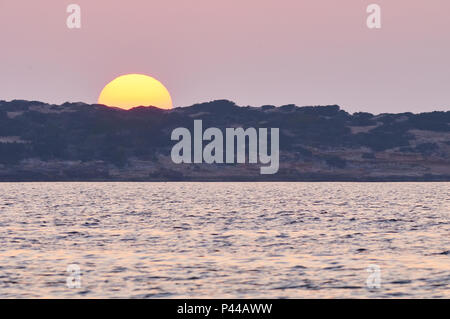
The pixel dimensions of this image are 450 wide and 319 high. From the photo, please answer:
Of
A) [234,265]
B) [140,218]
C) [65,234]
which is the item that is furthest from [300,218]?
[234,265]

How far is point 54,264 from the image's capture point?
48094 mm

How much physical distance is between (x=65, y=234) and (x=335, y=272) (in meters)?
31.0

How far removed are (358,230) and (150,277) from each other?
36.9 m

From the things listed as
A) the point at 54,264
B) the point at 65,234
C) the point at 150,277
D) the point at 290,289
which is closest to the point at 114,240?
the point at 65,234

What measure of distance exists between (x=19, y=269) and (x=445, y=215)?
2605 inches

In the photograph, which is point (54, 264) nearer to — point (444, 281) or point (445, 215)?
point (444, 281)

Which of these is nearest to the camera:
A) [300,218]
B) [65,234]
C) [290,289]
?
[290,289]

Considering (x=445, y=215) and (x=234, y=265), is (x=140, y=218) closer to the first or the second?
(x=445, y=215)

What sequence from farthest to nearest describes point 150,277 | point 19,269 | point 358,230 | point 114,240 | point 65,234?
1. point 358,230
2. point 65,234
3. point 114,240
4. point 19,269
5. point 150,277

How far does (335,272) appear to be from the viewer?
45.1 m

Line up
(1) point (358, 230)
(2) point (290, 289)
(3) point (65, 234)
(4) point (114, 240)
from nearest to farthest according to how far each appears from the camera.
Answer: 1. (2) point (290, 289)
2. (4) point (114, 240)
3. (3) point (65, 234)
4. (1) point (358, 230)
